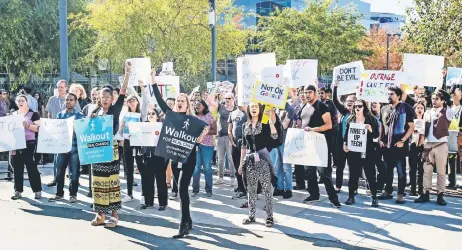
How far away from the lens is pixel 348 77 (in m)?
10.0

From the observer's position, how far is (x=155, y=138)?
9.13 metres

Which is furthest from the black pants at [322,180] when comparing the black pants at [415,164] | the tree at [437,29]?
the tree at [437,29]

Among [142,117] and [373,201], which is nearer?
[373,201]

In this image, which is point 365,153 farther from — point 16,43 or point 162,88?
point 16,43

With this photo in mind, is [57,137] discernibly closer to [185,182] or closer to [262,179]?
[185,182]

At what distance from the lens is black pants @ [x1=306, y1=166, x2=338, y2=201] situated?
9050 mm

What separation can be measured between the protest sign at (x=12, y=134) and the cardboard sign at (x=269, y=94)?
428cm

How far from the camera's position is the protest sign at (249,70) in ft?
31.2

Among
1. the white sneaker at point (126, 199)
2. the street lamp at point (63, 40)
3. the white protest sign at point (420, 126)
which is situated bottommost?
the white sneaker at point (126, 199)

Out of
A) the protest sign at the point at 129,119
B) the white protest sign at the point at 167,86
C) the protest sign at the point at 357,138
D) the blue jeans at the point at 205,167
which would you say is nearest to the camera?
the protest sign at the point at 357,138

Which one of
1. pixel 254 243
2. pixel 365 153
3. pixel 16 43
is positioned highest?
pixel 16 43

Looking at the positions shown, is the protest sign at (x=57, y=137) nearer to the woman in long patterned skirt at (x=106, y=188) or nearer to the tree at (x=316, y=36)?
the woman in long patterned skirt at (x=106, y=188)

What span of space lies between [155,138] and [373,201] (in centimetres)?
364

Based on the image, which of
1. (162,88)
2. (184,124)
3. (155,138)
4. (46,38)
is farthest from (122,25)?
(184,124)
